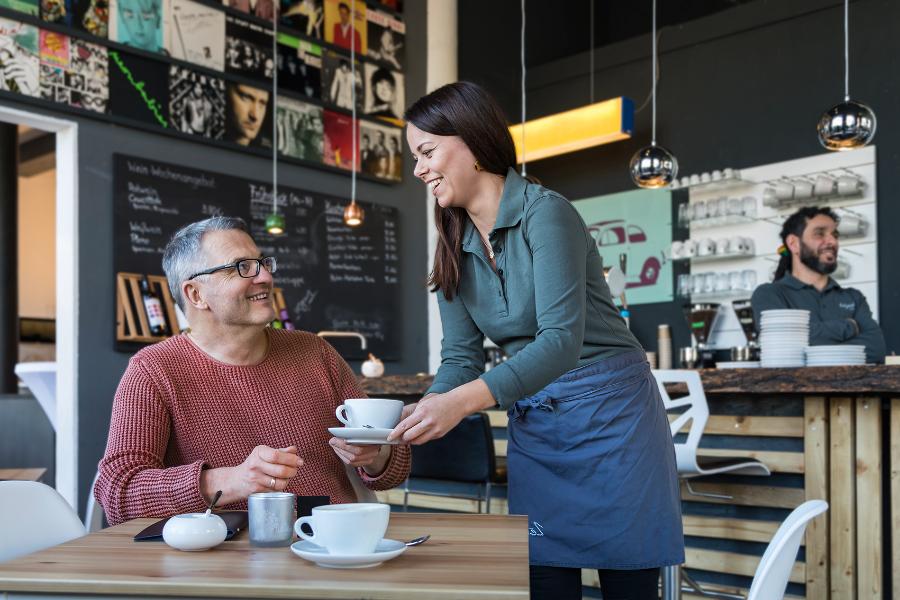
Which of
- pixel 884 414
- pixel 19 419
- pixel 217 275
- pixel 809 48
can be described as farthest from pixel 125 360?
pixel 809 48

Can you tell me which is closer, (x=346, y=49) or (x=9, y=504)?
(x=9, y=504)

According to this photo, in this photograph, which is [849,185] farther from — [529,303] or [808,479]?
[529,303]

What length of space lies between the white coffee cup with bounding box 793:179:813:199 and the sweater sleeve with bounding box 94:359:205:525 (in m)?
4.93

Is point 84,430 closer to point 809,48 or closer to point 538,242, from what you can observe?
point 538,242

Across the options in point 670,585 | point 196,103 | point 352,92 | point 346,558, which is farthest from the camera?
point 352,92

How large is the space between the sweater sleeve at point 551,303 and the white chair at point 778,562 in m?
0.47

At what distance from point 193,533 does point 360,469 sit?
69 centimetres

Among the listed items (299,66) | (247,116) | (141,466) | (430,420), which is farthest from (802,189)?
(141,466)

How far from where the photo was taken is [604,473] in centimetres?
181

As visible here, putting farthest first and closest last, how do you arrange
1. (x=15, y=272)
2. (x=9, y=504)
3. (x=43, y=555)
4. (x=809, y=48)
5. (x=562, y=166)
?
(x=562, y=166) → (x=15, y=272) → (x=809, y=48) → (x=9, y=504) → (x=43, y=555)

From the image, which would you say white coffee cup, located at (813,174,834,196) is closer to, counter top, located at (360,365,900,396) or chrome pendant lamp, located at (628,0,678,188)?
chrome pendant lamp, located at (628,0,678,188)

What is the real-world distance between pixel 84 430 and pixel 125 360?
41 centimetres

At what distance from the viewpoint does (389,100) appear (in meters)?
6.52

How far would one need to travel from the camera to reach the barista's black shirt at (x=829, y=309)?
4.49 meters
